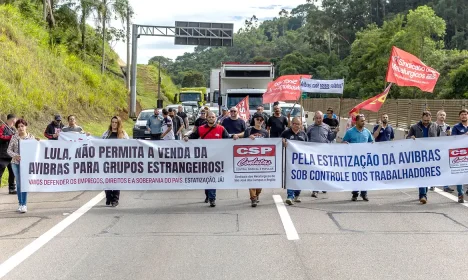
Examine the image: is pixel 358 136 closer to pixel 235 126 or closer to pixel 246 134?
pixel 246 134

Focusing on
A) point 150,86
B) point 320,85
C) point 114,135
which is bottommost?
point 114,135

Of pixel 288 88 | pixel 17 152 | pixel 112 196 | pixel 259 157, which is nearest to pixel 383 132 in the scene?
pixel 259 157

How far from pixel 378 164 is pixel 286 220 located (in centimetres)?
295

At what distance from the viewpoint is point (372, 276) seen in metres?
7.33

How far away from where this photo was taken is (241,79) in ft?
107

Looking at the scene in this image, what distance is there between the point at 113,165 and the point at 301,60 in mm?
93884

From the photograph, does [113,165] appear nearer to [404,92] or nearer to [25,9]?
[25,9]

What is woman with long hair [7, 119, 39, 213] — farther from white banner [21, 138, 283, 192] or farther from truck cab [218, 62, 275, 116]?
truck cab [218, 62, 275, 116]

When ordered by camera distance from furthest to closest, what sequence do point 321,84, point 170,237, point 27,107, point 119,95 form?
point 119,95 < point 27,107 < point 321,84 < point 170,237

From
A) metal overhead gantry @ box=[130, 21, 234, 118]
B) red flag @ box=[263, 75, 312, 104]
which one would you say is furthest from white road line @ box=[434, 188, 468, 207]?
metal overhead gantry @ box=[130, 21, 234, 118]

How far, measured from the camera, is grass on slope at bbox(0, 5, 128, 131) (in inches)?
1068

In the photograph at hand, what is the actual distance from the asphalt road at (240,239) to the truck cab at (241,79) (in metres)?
17.7

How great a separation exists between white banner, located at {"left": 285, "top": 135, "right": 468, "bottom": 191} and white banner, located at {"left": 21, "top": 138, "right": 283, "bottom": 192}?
1.53 feet

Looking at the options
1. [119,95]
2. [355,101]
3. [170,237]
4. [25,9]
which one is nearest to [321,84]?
[170,237]
